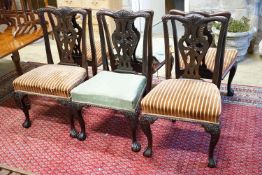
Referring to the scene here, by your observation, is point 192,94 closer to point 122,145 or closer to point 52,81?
point 122,145

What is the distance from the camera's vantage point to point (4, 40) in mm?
3303

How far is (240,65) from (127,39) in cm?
183

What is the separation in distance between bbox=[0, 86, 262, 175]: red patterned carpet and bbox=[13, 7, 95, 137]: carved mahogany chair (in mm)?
181

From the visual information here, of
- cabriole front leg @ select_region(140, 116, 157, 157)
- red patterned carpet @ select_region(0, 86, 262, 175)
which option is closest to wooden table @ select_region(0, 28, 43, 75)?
red patterned carpet @ select_region(0, 86, 262, 175)

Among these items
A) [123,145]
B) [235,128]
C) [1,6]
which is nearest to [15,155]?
[123,145]

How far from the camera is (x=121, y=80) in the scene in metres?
2.39

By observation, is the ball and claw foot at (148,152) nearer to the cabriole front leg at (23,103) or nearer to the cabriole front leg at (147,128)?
the cabriole front leg at (147,128)

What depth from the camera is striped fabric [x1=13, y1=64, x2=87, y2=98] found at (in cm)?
243

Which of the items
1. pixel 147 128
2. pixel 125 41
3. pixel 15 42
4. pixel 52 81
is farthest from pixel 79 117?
pixel 15 42

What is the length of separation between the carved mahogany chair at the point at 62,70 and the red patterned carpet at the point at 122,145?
0.18 meters

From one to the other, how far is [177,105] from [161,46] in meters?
1.37

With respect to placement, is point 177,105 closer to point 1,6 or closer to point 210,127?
point 210,127

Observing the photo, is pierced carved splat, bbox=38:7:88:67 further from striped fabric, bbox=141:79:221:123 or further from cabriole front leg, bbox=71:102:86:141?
striped fabric, bbox=141:79:221:123

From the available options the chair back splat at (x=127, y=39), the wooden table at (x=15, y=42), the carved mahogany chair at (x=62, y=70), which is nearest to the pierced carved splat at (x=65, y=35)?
the carved mahogany chair at (x=62, y=70)
